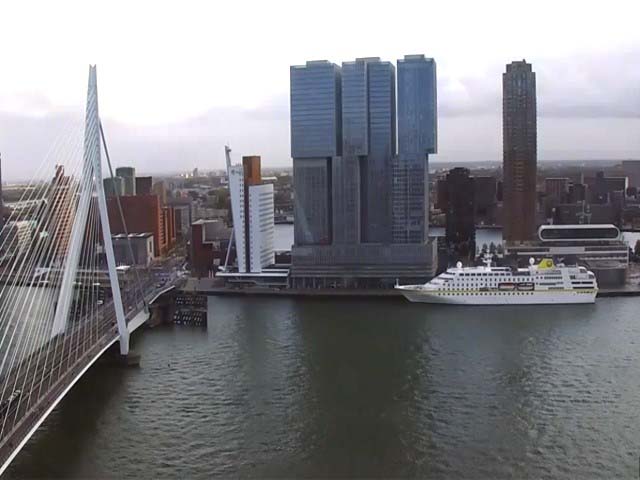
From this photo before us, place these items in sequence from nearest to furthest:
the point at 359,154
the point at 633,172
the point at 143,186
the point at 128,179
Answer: the point at 359,154
the point at 128,179
the point at 143,186
the point at 633,172

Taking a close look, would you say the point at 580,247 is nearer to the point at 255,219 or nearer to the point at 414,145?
the point at 414,145

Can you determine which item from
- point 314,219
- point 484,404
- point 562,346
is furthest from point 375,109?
point 484,404

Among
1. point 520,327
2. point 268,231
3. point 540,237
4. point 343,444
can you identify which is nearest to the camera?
point 343,444

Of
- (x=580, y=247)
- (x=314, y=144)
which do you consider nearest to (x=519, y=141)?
(x=580, y=247)

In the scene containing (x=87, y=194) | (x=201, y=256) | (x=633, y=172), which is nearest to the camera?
(x=87, y=194)

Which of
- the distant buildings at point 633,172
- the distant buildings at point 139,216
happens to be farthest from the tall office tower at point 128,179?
the distant buildings at point 633,172

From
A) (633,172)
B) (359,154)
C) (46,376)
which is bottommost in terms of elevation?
(46,376)

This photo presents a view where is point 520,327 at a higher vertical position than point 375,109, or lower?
lower

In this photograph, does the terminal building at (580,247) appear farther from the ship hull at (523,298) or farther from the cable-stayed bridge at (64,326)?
the cable-stayed bridge at (64,326)

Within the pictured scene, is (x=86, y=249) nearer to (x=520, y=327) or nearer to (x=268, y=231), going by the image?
(x=268, y=231)
